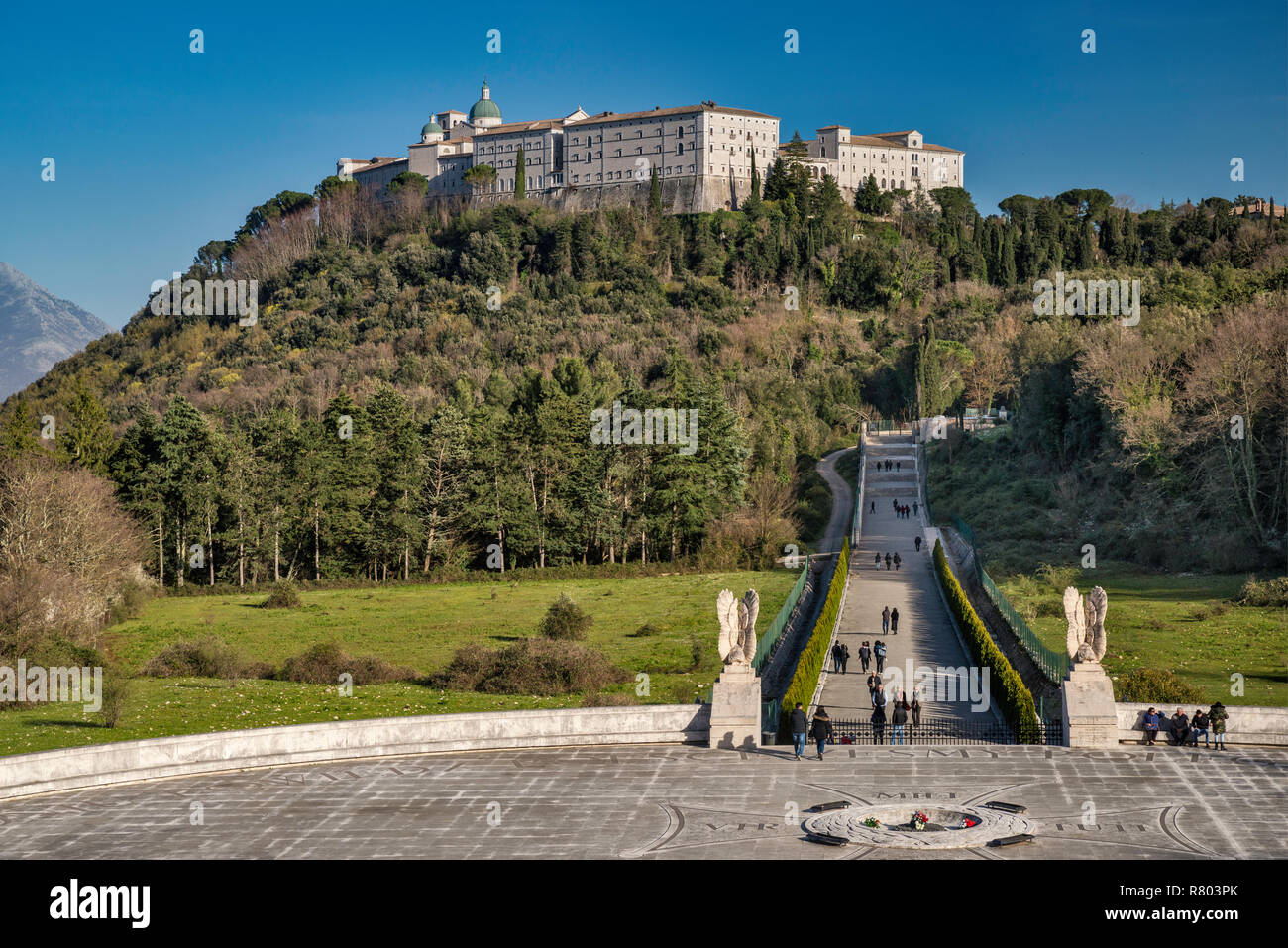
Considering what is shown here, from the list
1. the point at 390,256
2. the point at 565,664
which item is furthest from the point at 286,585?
the point at 390,256

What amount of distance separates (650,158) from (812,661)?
12310 centimetres

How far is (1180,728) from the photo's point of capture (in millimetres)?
23188

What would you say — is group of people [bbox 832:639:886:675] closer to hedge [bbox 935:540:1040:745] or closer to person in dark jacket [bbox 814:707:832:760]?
hedge [bbox 935:540:1040:745]

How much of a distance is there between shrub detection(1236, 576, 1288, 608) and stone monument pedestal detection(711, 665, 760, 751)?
82.0 feet

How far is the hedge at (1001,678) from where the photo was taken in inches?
974

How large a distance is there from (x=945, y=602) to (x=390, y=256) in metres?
104

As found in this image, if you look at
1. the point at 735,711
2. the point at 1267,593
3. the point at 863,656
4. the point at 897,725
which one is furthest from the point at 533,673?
the point at 1267,593

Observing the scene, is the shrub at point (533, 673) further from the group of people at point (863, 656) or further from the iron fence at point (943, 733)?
the iron fence at point (943, 733)

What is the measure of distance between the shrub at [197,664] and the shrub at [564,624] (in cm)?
1001

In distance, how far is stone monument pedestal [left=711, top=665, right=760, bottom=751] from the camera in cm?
2386

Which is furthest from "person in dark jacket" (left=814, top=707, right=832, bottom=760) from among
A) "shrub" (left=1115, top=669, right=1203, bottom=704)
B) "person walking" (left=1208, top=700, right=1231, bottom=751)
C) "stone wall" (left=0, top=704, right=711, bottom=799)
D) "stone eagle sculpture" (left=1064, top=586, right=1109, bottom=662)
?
"shrub" (left=1115, top=669, right=1203, bottom=704)

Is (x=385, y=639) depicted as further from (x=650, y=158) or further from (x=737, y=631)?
(x=650, y=158)
